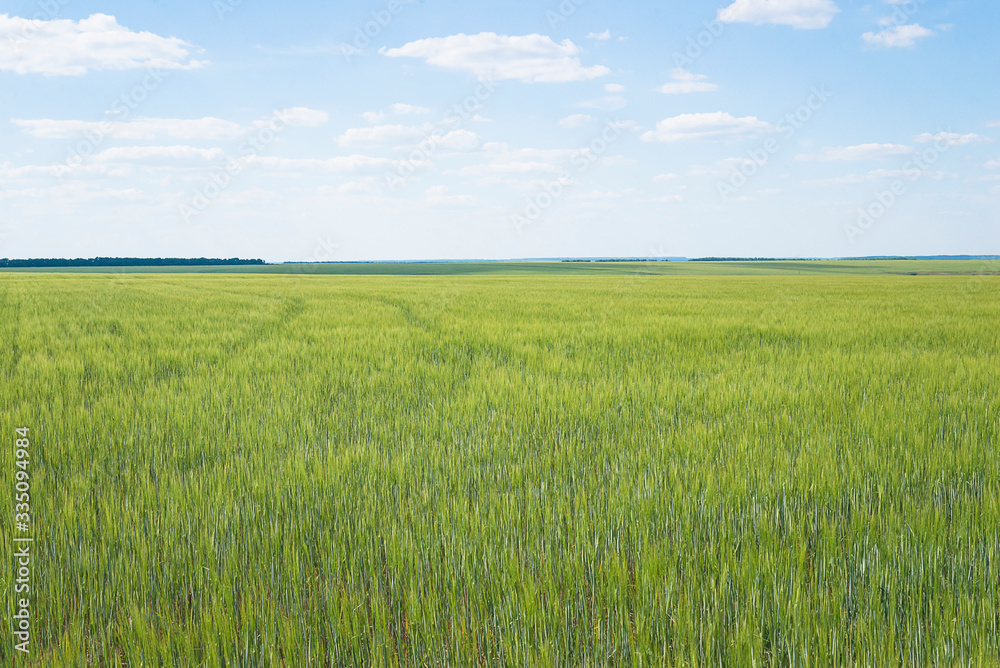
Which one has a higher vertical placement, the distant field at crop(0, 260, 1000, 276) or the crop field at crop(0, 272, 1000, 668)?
the distant field at crop(0, 260, 1000, 276)

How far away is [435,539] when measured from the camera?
Answer: 2.66 m

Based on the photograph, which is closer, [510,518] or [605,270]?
[510,518]

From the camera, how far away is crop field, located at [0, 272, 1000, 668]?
2.02m

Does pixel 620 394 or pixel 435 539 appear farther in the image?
pixel 620 394

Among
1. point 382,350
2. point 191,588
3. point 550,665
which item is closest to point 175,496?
point 191,588

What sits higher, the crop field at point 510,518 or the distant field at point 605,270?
the distant field at point 605,270

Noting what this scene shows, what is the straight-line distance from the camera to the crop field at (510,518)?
2.02 metres

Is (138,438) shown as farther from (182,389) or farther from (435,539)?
(435,539)

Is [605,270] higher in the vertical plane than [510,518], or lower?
higher

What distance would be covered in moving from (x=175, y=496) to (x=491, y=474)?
1768mm

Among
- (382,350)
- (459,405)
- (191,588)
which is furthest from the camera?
Result: (382,350)

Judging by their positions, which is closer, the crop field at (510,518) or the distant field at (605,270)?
the crop field at (510,518)

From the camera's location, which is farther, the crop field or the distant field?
the distant field

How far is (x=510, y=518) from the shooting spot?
2.79m
